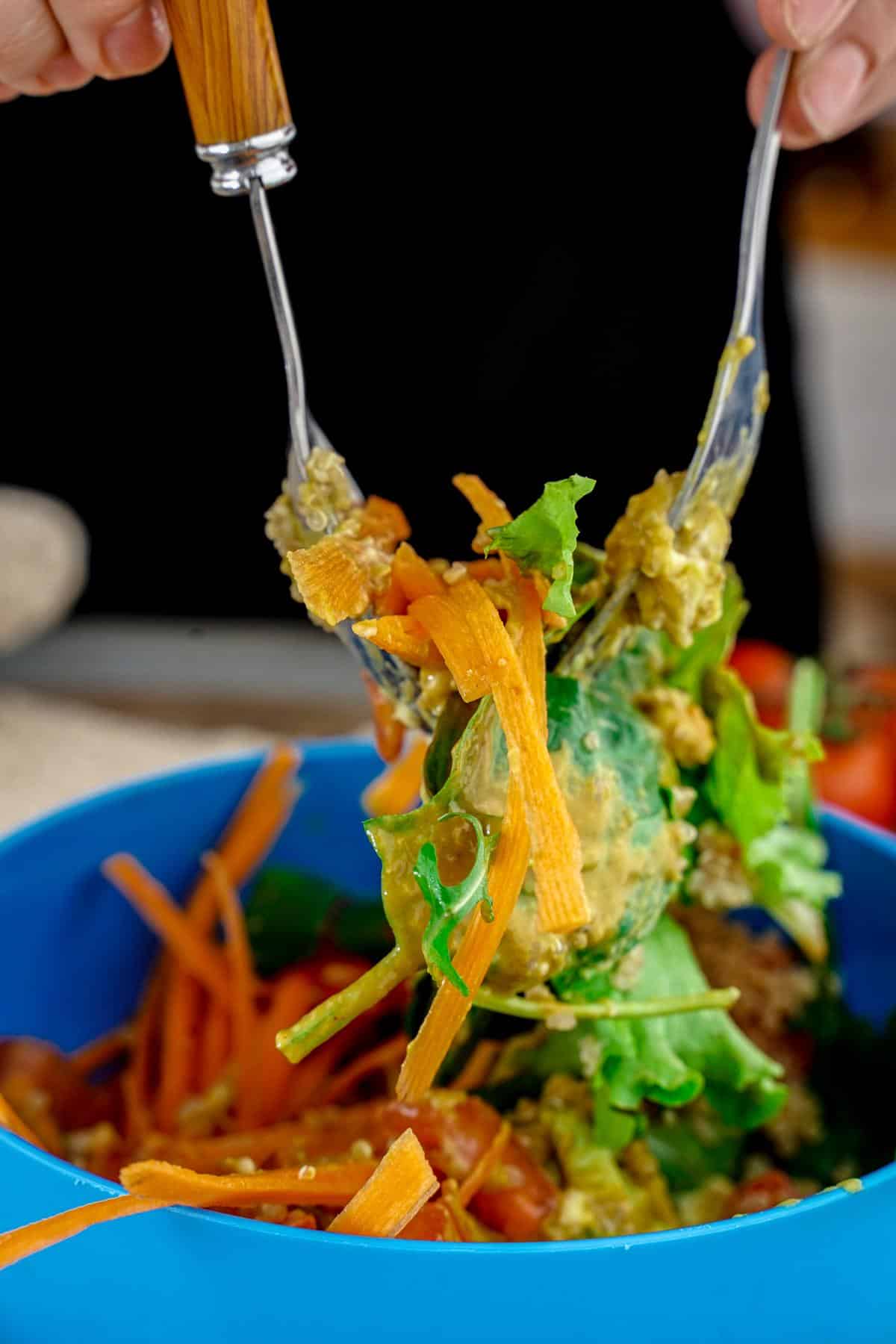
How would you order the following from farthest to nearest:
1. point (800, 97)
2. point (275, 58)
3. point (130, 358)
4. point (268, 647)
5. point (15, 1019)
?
1. point (130, 358)
2. point (268, 647)
3. point (15, 1019)
4. point (800, 97)
5. point (275, 58)

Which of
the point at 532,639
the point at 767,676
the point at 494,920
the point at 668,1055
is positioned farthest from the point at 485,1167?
the point at 767,676

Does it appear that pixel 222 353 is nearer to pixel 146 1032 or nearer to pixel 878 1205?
pixel 146 1032

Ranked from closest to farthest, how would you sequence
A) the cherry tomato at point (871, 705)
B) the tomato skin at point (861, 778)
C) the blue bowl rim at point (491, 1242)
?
the blue bowl rim at point (491, 1242) → the tomato skin at point (861, 778) → the cherry tomato at point (871, 705)

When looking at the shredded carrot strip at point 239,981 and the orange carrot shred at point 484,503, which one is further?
the shredded carrot strip at point 239,981

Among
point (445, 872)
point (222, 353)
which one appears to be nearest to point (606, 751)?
point (445, 872)

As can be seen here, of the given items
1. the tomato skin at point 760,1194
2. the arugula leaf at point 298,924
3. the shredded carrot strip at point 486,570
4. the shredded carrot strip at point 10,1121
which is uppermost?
the shredded carrot strip at point 486,570

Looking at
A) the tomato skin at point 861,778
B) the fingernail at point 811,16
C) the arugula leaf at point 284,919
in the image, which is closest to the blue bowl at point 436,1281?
the arugula leaf at point 284,919

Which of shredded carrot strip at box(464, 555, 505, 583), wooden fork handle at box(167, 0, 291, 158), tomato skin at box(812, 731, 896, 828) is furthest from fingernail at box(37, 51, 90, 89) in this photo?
tomato skin at box(812, 731, 896, 828)

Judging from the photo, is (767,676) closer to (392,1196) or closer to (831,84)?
(831,84)

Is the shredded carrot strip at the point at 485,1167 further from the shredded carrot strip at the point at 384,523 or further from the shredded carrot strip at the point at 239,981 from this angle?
the shredded carrot strip at the point at 384,523
